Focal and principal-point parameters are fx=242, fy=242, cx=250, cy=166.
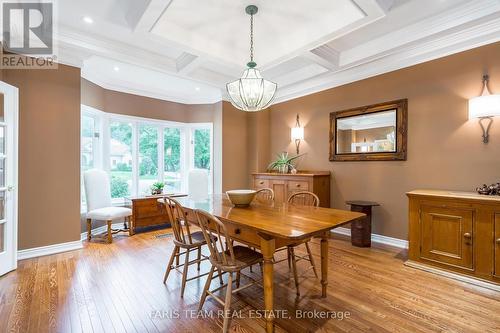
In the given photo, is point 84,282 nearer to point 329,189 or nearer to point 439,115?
point 329,189

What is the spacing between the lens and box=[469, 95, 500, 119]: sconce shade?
8.30 feet

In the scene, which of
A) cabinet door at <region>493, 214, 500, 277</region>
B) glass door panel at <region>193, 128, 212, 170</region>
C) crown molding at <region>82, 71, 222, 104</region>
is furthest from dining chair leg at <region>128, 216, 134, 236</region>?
cabinet door at <region>493, 214, 500, 277</region>

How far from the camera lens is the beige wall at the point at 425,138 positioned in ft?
9.13

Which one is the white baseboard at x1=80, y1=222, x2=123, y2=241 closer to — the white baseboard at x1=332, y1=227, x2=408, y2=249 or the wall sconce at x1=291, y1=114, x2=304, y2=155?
the wall sconce at x1=291, y1=114, x2=304, y2=155

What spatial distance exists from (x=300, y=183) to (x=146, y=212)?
9.04 feet

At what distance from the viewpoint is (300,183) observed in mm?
4043

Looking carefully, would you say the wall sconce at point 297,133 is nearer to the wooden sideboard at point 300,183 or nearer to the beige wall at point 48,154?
the wooden sideboard at point 300,183

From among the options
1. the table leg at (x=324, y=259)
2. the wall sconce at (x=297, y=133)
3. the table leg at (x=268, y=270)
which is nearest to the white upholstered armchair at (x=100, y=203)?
the table leg at (x=268, y=270)

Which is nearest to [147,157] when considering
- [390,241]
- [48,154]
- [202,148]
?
[202,148]

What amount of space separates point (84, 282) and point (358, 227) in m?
3.40

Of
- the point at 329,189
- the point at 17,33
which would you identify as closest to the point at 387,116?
the point at 329,189

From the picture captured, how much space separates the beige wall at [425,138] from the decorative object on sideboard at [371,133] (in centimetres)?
9

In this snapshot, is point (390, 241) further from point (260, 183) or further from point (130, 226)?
point (130, 226)

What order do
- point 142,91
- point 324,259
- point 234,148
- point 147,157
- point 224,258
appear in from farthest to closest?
point 234,148
point 147,157
point 142,91
point 324,259
point 224,258
